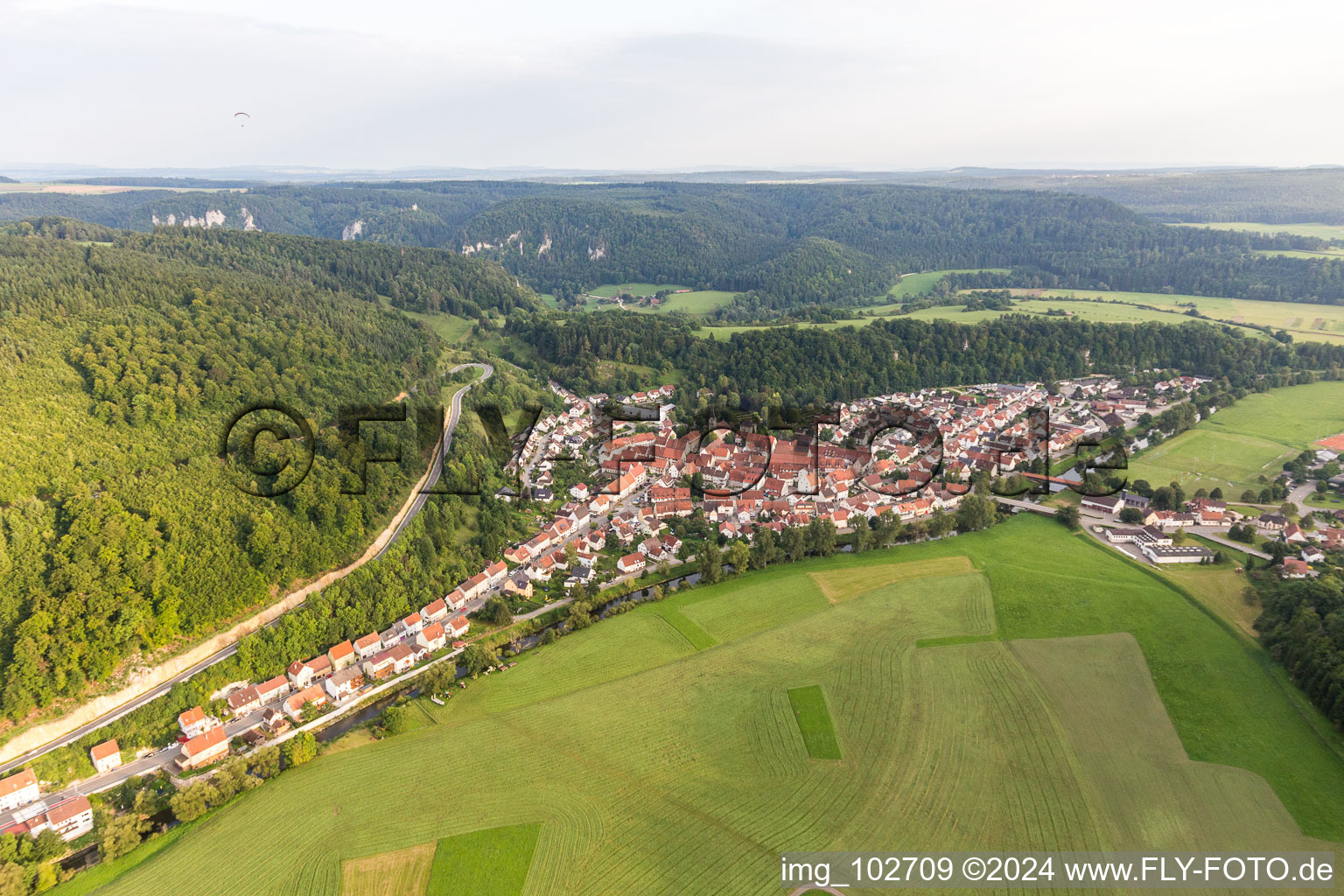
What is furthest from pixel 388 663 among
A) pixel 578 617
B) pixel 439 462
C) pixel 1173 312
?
pixel 1173 312

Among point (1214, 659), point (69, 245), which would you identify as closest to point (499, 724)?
point (1214, 659)

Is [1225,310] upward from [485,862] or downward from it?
upward

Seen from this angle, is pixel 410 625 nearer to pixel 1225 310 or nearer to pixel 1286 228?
pixel 1225 310

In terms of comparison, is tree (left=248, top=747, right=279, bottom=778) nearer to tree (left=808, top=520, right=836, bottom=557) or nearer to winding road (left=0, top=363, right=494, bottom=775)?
winding road (left=0, top=363, right=494, bottom=775)

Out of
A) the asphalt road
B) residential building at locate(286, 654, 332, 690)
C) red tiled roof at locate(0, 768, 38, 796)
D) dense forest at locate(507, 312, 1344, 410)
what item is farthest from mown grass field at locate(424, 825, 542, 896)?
dense forest at locate(507, 312, 1344, 410)

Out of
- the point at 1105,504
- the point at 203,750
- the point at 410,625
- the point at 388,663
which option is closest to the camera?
the point at 203,750

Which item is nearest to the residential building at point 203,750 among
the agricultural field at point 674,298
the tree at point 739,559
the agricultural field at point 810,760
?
the agricultural field at point 810,760
